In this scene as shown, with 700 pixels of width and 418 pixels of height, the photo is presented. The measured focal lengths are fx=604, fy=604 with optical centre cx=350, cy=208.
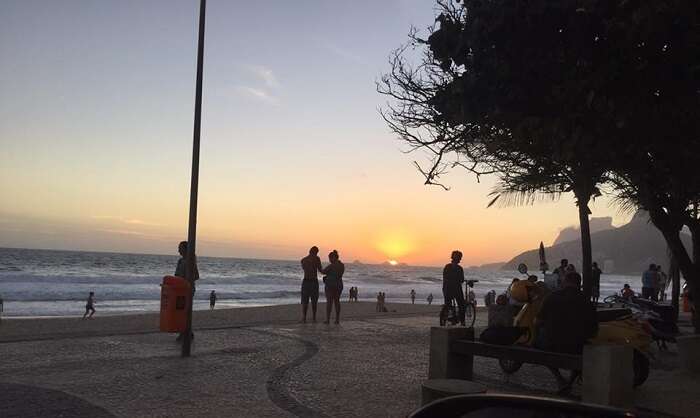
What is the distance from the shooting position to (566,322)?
6.92 m

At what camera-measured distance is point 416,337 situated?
43.8ft

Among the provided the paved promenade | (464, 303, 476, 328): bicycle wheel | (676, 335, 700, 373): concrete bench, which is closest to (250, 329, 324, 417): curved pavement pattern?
the paved promenade

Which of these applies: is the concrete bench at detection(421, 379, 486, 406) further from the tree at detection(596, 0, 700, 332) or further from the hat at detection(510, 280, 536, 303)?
the hat at detection(510, 280, 536, 303)

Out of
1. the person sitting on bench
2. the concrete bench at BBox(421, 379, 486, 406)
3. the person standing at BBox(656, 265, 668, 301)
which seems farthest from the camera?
the person standing at BBox(656, 265, 668, 301)

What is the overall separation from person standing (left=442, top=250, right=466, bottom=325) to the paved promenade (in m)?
2.27

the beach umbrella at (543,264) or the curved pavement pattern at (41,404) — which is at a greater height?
the beach umbrella at (543,264)

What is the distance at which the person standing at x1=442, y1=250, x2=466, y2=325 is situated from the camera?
48.1 ft

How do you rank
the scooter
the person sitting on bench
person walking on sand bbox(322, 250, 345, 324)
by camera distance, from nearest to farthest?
the person sitting on bench
the scooter
person walking on sand bbox(322, 250, 345, 324)

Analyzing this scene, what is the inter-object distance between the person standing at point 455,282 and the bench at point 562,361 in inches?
289

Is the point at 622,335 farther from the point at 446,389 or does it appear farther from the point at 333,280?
the point at 333,280

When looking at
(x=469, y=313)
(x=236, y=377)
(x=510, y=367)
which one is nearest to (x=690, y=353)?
(x=510, y=367)

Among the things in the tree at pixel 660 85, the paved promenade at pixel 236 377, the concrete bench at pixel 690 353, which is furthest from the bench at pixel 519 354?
the concrete bench at pixel 690 353

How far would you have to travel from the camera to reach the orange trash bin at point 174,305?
382 inches

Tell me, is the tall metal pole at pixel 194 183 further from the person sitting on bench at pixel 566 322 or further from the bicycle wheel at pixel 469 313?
the bicycle wheel at pixel 469 313
